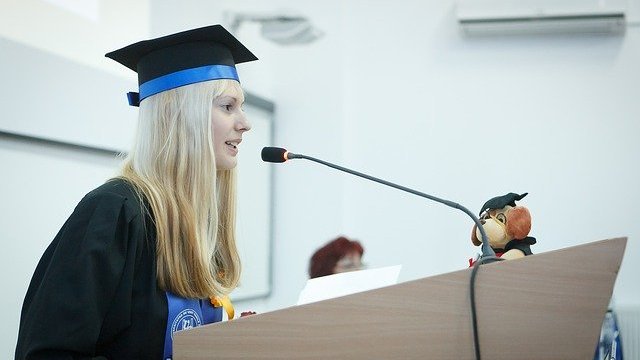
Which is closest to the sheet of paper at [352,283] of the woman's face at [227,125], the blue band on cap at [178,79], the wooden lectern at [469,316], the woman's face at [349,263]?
the wooden lectern at [469,316]

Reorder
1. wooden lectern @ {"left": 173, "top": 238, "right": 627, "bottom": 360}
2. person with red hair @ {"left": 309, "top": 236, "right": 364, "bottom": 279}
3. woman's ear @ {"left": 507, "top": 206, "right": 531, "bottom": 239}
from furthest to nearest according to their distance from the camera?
person with red hair @ {"left": 309, "top": 236, "right": 364, "bottom": 279} → woman's ear @ {"left": 507, "top": 206, "right": 531, "bottom": 239} → wooden lectern @ {"left": 173, "top": 238, "right": 627, "bottom": 360}

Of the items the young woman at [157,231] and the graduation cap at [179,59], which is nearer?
the young woman at [157,231]

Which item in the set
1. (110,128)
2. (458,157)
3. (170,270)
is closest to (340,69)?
(458,157)

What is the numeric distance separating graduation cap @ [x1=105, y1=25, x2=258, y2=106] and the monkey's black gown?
315mm

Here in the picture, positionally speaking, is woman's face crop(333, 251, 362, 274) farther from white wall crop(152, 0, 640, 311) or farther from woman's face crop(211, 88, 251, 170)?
woman's face crop(211, 88, 251, 170)

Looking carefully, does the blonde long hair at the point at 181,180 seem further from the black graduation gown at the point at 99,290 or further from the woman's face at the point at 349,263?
the woman's face at the point at 349,263

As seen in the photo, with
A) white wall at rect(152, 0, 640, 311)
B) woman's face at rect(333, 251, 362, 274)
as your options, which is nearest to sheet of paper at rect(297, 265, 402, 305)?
woman's face at rect(333, 251, 362, 274)

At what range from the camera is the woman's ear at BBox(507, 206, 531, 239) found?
1680mm

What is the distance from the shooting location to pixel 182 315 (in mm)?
1608

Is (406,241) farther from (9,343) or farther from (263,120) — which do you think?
(9,343)

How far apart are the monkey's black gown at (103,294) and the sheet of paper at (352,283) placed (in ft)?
1.07

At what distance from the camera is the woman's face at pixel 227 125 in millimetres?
1798

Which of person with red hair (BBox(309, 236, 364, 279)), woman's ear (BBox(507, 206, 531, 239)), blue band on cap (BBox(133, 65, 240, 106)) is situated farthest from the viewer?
person with red hair (BBox(309, 236, 364, 279))

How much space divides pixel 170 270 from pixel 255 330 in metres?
0.45
